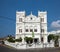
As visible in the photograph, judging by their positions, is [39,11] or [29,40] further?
[39,11]

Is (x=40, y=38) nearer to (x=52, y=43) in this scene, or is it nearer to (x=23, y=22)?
(x=23, y=22)

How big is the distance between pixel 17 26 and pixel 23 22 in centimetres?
248

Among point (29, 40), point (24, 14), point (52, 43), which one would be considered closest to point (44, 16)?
point (24, 14)

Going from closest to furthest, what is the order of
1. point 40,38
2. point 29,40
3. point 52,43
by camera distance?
point 52,43, point 29,40, point 40,38

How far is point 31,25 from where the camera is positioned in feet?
248

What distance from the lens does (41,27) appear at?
77.0m

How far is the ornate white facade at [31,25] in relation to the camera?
75.2m

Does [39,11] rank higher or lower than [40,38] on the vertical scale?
higher

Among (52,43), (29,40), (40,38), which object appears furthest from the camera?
(40,38)

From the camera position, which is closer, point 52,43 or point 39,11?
point 52,43

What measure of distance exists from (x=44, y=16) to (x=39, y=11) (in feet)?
8.30

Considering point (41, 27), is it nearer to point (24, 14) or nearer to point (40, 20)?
point (40, 20)

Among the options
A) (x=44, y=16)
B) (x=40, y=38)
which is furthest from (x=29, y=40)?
(x=44, y=16)

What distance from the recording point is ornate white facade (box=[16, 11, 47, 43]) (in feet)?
247
